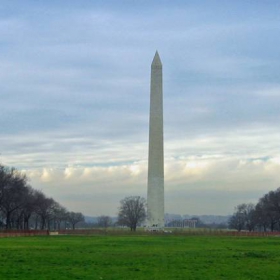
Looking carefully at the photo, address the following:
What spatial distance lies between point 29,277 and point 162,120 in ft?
218

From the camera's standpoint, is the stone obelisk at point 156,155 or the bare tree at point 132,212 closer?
the stone obelisk at point 156,155

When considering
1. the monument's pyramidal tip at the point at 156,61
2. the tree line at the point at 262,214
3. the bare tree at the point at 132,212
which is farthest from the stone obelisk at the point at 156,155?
the bare tree at the point at 132,212

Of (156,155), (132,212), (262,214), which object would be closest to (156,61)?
(156,155)

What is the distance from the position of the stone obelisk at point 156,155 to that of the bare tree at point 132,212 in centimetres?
3950

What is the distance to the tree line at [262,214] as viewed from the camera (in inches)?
4075

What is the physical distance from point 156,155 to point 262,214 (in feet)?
109

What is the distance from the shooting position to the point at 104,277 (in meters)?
21.0

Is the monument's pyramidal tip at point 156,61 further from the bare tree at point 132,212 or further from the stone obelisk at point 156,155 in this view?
the bare tree at point 132,212

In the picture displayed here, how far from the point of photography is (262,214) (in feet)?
364

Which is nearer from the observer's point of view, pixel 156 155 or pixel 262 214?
pixel 156 155

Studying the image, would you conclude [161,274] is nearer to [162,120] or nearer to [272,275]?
[272,275]

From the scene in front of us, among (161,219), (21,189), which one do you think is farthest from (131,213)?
(21,189)

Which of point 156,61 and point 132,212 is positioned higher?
point 156,61

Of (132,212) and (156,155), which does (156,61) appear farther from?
(132,212)
